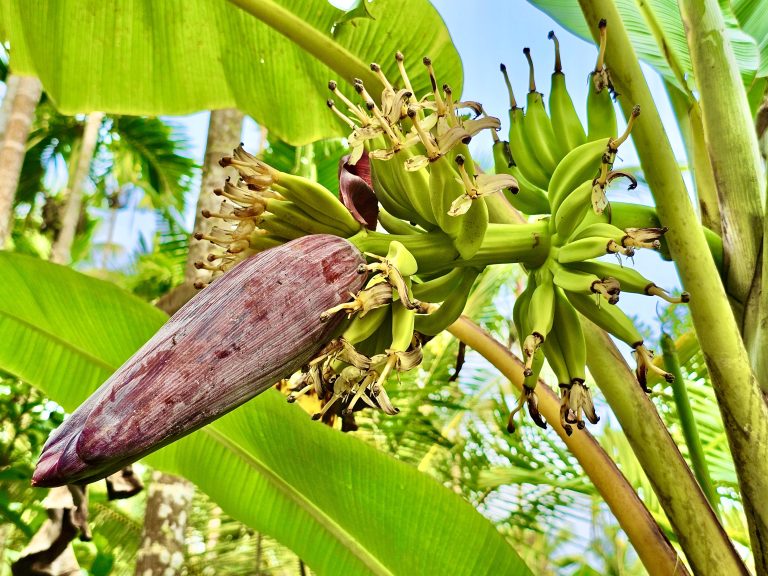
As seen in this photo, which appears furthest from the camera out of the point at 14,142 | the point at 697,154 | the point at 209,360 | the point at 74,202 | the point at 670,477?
the point at 74,202

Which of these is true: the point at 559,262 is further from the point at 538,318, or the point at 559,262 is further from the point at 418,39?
the point at 418,39

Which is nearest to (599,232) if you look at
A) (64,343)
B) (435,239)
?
(435,239)

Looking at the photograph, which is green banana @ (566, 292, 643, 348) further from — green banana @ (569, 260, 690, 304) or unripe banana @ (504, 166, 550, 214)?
unripe banana @ (504, 166, 550, 214)

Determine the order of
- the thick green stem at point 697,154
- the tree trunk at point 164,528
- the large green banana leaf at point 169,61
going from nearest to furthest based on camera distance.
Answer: the thick green stem at point 697,154 → the large green banana leaf at point 169,61 → the tree trunk at point 164,528

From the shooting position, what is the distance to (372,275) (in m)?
0.60

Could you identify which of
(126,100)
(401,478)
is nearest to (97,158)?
(126,100)

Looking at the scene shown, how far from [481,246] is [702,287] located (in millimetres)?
270

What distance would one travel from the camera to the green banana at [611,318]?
0.67 m

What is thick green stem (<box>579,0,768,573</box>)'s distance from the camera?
0.77 m

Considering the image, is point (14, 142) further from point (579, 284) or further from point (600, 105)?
point (579, 284)

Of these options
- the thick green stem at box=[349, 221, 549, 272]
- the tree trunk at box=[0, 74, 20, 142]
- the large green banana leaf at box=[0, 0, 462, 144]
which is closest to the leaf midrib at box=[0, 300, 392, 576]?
the large green banana leaf at box=[0, 0, 462, 144]

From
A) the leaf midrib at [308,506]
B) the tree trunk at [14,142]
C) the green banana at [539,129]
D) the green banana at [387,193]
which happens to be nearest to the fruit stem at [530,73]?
the green banana at [539,129]

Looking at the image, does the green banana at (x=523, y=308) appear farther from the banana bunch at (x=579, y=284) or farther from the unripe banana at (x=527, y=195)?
the unripe banana at (x=527, y=195)

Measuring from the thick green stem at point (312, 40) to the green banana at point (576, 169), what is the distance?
0.39 m
